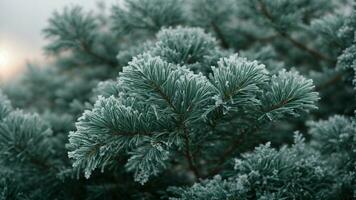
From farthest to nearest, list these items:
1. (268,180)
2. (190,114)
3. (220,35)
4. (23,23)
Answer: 1. (23,23)
2. (220,35)
3. (268,180)
4. (190,114)

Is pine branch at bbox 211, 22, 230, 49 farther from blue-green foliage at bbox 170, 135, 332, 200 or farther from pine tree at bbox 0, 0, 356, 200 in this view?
blue-green foliage at bbox 170, 135, 332, 200

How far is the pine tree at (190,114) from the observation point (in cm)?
112

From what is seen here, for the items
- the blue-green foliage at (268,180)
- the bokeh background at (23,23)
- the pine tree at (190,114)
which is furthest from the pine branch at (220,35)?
the bokeh background at (23,23)

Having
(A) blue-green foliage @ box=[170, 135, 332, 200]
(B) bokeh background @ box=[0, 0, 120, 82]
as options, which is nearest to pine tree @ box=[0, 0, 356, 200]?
(A) blue-green foliage @ box=[170, 135, 332, 200]

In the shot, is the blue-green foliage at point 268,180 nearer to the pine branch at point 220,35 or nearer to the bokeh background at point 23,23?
the pine branch at point 220,35

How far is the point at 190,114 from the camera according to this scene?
114 cm

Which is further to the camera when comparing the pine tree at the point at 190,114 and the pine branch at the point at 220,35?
the pine branch at the point at 220,35

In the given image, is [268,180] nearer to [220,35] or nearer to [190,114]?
[190,114]

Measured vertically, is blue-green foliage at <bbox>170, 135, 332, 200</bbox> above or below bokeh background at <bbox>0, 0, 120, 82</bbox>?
below

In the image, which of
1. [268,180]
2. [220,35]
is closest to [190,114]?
[268,180]

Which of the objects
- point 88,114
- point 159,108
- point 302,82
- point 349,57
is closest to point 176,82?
point 159,108

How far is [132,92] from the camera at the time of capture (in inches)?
44.0

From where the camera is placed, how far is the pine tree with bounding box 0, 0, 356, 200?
112 centimetres

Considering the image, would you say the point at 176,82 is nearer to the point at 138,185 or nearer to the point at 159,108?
the point at 159,108
